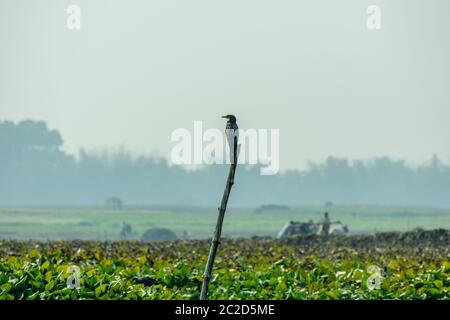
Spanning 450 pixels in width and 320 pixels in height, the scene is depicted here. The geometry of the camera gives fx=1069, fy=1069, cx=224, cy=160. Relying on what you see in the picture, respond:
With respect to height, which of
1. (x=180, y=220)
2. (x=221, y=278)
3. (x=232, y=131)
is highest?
(x=232, y=131)

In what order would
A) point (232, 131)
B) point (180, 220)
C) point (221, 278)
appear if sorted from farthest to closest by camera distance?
1. point (180, 220)
2. point (221, 278)
3. point (232, 131)

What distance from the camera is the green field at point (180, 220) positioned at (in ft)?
243

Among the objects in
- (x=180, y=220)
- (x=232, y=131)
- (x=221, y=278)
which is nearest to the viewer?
(x=232, y=131)

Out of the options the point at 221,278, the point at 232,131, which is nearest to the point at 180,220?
the point at 221,278

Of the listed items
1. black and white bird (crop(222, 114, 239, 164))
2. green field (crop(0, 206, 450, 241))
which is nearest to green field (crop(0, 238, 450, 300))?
black and white bird (crop(222, 114, 239, 164))

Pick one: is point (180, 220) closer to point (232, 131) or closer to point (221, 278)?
point (221, 278)

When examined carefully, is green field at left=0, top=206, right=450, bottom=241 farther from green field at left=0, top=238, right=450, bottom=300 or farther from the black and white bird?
the black and white bird

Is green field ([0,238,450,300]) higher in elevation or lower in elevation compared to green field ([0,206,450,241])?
higher

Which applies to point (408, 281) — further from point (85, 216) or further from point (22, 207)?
point (22, 207)

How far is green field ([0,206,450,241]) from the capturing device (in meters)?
74.0

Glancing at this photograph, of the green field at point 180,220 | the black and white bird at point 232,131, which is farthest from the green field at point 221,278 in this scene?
the green field at point 180,220

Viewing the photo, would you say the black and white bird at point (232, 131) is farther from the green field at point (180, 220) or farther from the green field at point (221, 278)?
the green field at point (180, 220)

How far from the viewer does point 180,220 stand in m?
94.9
